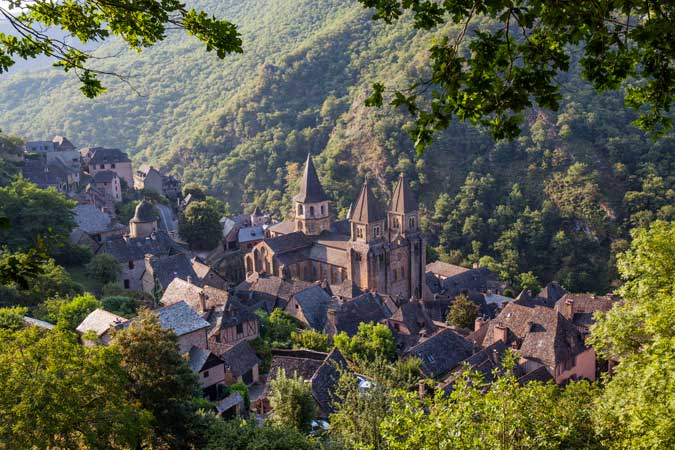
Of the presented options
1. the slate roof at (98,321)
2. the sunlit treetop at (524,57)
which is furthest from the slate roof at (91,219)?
the sunlit treetop at (524,57)

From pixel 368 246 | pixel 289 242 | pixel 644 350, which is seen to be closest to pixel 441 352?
pixel 368 246

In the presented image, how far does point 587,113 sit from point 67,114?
3224 inches

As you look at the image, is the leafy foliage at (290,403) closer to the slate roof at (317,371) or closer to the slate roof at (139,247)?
the slate roof at (317,371)

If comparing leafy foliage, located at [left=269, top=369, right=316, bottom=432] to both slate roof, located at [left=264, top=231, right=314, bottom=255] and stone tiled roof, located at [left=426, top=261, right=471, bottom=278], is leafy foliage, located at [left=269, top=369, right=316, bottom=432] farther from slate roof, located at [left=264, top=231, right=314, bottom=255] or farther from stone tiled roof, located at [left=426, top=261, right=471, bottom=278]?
stone tiled roof, located at [left=426, top=261, right=471, bottom=278]

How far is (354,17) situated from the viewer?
10831 centimetres

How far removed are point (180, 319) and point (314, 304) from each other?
1416 cm

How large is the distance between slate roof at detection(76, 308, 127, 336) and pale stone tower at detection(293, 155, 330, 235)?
1086 inches

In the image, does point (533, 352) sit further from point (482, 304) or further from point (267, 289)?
point (267, 289)

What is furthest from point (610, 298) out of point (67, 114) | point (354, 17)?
point (67, 114)

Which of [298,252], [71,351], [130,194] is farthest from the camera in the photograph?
[130,194]

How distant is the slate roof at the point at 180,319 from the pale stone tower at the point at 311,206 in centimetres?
2622

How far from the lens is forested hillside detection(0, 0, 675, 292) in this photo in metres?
65.4

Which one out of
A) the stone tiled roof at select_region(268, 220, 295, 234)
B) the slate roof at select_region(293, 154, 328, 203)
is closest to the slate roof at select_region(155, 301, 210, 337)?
the slate roof at select_region(293, 154, 328, 203)

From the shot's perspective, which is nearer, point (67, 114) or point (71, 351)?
point (71, 351)
